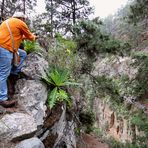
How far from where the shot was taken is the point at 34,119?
6086 millimetres

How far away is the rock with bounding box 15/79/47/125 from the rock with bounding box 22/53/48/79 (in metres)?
0.24

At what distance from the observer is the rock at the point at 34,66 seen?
7179mm

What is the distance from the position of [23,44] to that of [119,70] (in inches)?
672

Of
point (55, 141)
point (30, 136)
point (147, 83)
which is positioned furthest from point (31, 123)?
point (147, 83)

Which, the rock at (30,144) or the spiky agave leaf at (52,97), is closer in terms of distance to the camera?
the rock at (30,144)

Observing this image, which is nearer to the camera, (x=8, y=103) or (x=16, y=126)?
(x=16, y=126)

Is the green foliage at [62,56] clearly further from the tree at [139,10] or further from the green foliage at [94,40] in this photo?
the tree at [139,10]

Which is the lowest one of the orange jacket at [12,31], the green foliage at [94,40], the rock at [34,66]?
the rock at [34,66]

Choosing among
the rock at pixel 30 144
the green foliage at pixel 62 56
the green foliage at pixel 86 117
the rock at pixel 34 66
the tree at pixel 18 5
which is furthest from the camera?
the tree at pixel 18 5

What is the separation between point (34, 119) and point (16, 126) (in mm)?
539

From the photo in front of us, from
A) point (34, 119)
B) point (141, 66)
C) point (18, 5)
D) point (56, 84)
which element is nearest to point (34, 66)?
point (56, 84)

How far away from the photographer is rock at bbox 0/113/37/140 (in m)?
5.49

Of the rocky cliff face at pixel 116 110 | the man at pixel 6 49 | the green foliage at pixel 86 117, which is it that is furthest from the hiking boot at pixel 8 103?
the rocky cliff face at pixel 116 110

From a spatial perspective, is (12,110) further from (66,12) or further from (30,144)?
(66,12)
